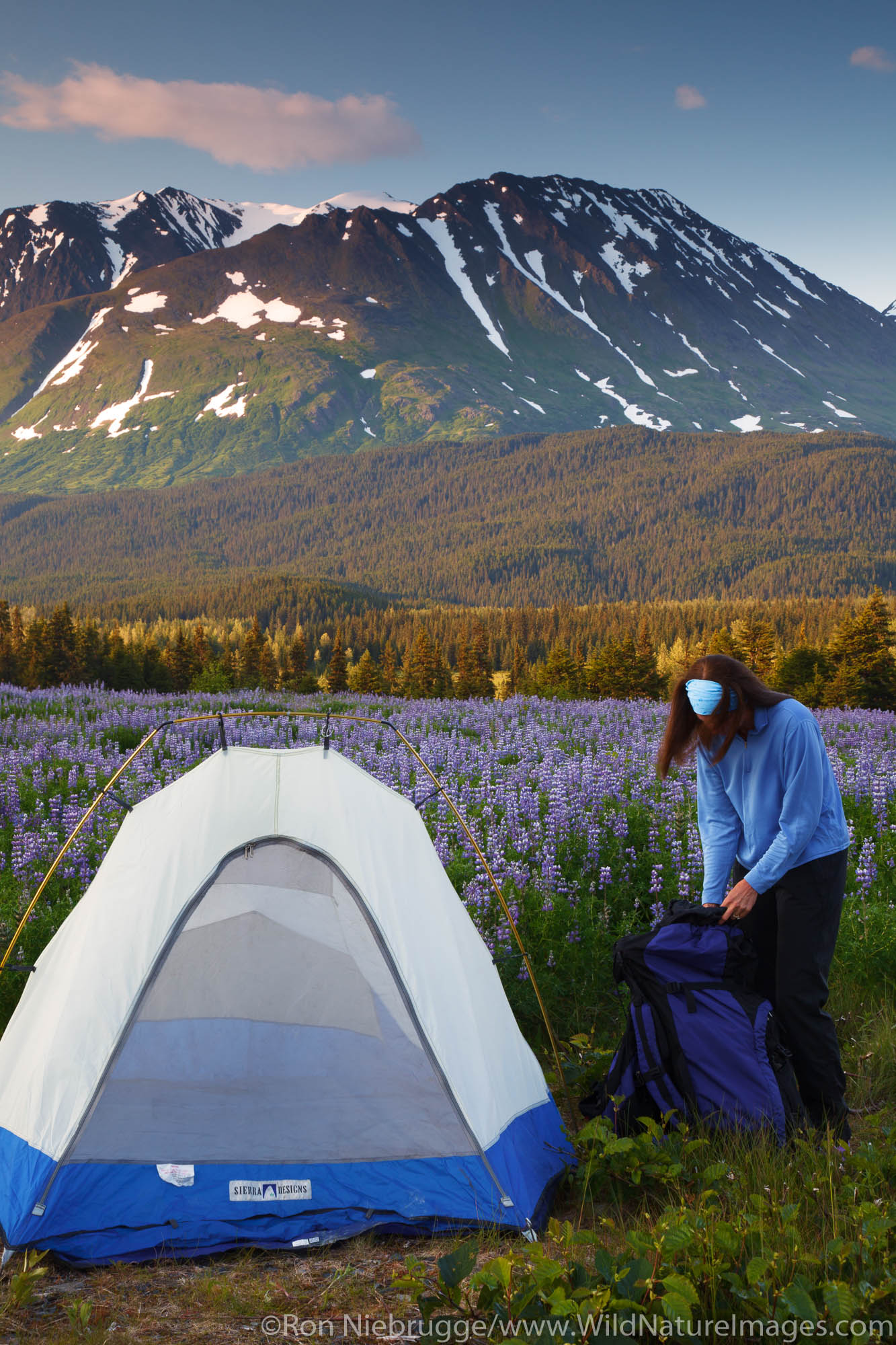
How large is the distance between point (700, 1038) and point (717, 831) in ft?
3.86

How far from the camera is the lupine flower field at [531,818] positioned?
22.7ft

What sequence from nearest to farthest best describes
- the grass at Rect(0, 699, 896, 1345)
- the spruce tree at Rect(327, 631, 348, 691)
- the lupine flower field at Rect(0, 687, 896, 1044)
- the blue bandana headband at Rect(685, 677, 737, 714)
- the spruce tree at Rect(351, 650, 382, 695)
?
the grass at Rect(0, 699, 896, 1345), the blue bandana headband at Rect(685, 677, 737, 714), the lupine flower field at Rect(0, 687, 896, 1044), the spruce tree at Rect(351, 650, 382, 695), the spruce tree at Rect(327, 631, 348, 691)

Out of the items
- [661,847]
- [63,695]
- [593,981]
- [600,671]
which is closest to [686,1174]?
[593,981]

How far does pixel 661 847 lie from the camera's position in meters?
8.80

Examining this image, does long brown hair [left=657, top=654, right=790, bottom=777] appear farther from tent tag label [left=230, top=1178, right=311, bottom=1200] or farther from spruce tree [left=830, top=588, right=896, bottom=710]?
spruce tree [left=830, top=588, right=896, bottom=710]

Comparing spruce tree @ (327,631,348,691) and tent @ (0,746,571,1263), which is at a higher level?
spruce tree @ (327,631,348,691)

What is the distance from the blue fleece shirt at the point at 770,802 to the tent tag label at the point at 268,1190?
2.80 m

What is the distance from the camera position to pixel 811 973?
15.1ft

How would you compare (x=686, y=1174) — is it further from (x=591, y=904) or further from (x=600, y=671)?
(x=600, y=671)

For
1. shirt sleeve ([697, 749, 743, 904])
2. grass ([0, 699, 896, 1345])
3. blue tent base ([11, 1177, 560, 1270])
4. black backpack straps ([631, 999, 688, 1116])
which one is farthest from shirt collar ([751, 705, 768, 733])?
blue tent base ([11, 1177, 560, 1270])

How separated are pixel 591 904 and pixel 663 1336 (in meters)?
4.37

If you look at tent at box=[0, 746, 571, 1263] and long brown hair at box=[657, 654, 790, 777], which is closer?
tent at box=[0, 746, 571, 1263]

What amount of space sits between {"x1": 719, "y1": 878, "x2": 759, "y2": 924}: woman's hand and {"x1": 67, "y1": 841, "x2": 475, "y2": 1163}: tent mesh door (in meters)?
1.88

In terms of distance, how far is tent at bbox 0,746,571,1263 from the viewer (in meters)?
4.34
